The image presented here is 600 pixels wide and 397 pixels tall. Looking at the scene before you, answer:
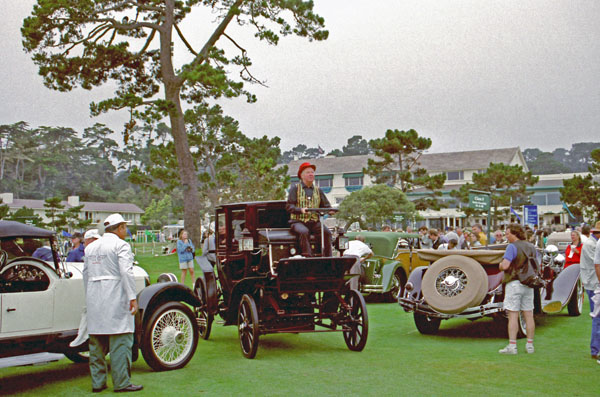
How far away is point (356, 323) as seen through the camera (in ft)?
29.4

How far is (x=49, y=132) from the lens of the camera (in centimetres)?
10344

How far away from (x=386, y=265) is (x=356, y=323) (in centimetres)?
597

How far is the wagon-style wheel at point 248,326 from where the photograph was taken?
845cm

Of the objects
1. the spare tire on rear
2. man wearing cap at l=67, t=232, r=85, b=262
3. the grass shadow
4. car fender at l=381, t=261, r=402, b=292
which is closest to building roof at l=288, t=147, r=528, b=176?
car fender at l=381, t=261, r=402, b=292

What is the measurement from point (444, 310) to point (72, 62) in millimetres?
22398

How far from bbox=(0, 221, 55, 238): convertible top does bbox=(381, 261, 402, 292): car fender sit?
900 centimetres

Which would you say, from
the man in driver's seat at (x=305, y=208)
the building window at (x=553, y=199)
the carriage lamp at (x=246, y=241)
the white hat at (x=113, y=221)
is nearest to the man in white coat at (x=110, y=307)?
the white hat at (x=113, y=221)

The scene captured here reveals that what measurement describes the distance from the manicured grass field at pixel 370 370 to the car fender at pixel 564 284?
0.90m

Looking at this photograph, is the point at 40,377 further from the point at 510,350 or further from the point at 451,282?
the point at 510,350

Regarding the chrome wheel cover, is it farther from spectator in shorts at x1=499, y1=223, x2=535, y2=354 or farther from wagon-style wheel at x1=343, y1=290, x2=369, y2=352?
wagon-style wheel at x1=343, y1=290, x2=369, y2=352

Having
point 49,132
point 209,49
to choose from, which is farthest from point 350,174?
point 49,132

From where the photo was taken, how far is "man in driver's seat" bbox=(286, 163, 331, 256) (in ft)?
28.8

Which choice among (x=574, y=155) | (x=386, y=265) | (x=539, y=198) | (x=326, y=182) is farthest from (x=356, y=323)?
(x=574, y=155)

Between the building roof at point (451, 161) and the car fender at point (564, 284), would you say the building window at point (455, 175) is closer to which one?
the building roof at point (451, 161)
